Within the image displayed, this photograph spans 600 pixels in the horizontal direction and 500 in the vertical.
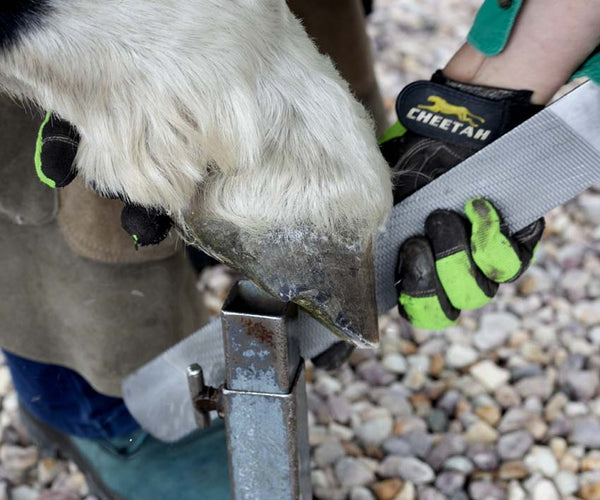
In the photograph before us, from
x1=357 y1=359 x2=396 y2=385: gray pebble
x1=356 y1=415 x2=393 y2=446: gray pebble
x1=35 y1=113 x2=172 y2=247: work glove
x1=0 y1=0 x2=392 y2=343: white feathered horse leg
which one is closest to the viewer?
x1=0 y1=0 x2=392 y2=343: white feathered horse leg

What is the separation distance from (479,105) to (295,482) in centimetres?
49

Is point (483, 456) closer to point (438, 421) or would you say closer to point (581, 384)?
point (438, 421)

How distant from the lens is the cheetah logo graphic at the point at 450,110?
35.9 inches

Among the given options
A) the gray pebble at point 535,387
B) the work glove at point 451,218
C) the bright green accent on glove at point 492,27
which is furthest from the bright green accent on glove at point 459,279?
the gray pebble at point 535,387

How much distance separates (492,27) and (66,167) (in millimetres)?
507

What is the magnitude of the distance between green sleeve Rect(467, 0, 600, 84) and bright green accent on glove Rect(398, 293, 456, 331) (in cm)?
30

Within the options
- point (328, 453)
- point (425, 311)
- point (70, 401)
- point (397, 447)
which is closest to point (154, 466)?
point (70, 401)

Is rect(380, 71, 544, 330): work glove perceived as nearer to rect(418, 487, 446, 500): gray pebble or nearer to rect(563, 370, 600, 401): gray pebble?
rect(418, 487, 446, 500): gray pebble

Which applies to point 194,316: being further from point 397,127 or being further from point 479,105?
point 479,105

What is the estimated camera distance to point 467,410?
4.75ft

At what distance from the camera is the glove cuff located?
0.91 meters

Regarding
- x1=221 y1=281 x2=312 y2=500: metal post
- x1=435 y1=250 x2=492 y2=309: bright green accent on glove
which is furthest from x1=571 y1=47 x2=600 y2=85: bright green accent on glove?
x1=221 y1=281 x2=312 y2=500: metal post

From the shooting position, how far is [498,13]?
895 millimetres

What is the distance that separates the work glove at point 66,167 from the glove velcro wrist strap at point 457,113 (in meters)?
0.33
